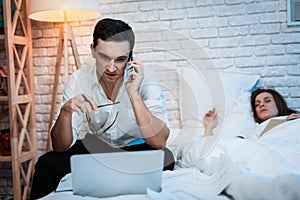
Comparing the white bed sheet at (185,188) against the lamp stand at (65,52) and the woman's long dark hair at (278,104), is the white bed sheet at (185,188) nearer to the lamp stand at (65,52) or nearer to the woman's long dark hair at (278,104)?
the woman's long dark hair at (278,104)

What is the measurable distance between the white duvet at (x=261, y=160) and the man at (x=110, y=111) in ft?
0.66

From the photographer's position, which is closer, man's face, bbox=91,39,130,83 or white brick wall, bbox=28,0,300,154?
man's face, bbox=91,39,130,83

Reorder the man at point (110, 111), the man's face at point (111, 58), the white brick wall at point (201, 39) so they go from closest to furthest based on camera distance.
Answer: the man at point (110, 111)
the man's face at point (111, 58)
the white brick wall at point (201, 39)

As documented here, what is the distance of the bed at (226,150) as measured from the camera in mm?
1274

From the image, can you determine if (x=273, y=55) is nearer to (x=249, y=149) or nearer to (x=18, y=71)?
(x=249, y=149)

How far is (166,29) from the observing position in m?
2.61

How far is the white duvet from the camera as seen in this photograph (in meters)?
1.23

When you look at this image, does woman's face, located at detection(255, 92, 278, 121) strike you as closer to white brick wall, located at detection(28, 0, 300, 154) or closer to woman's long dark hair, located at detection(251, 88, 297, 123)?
woman's long dark hair, located at detection(251, 88, 297, 123)

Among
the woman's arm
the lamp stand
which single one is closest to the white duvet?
the woman's arm

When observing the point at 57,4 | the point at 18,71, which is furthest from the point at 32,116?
the point at 57,4

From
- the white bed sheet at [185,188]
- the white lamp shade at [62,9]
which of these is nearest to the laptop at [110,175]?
the white bed sheet at [185,188]

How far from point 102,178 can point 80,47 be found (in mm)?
1517

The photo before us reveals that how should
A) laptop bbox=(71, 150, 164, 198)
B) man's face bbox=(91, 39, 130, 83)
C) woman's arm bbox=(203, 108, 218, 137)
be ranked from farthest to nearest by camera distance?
1. woman's arm bbox=(203, 108, 218, 137)
2. man's face bbox=(91, 39, 130, 83)
3. laptop bbox=(71, 150, 164, 198)

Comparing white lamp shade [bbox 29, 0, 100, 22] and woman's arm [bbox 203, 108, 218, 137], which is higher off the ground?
white lamp shade [bbox 29, 0, 100, 22]
